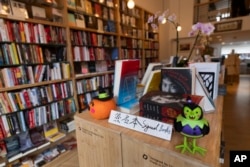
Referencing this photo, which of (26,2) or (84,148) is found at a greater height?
(26,2)

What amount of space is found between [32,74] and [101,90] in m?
0.85

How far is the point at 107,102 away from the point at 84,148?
307 mm

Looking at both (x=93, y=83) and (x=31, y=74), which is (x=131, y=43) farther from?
(x=31, y=74)

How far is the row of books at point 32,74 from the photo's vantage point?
5.24 ft

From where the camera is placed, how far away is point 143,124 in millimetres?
703

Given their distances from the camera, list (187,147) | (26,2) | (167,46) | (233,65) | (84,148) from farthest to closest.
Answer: (233,65)
(167,46)
(26,2)
(84,148)
(187,147)

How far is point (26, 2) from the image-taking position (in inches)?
72.2

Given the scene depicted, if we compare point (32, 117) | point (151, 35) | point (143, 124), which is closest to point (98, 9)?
point (32, 117)

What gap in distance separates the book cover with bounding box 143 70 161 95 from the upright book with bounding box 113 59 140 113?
0.08 m

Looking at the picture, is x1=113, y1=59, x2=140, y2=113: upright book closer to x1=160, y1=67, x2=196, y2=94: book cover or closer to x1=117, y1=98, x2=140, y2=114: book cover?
x1=117, y1=98, x2=140, y2=114: book cover

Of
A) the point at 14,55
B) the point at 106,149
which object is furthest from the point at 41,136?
the point at 106,149

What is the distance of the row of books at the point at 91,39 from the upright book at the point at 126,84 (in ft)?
5.19

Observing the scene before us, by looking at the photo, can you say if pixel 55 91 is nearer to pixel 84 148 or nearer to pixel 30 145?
pixel 30 145

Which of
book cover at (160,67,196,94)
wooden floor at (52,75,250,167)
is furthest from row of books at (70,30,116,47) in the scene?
book cover at (160,67,196,94)
